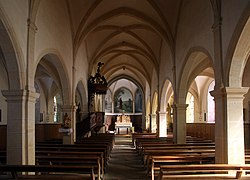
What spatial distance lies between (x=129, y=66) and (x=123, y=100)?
10956mm

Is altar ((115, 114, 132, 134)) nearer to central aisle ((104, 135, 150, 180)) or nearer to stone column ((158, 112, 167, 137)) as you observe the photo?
stone column ((158, 112, 167, 137))

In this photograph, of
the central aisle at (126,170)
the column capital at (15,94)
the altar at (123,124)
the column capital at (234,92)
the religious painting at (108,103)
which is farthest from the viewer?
the religious painting at (108,103)

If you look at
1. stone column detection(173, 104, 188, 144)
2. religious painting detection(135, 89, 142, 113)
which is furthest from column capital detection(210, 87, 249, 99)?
religious painting detection(135, 89, 142, 113)

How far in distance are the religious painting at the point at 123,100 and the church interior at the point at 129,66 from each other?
10.9m

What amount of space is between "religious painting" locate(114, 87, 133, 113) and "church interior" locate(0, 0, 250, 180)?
35.8ft

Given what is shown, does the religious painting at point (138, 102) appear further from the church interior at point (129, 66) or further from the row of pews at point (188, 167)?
the row of pews at point (188, 167)

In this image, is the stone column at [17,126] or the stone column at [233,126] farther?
the stone column at [17,126]

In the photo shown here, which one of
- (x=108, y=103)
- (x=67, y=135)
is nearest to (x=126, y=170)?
(x=67, y=135)

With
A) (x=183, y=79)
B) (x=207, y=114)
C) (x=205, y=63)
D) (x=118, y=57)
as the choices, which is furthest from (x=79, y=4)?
(x=207, y=114)

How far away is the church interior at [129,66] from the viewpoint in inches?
291

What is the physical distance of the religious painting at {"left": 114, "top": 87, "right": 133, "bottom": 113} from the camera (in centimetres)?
3788

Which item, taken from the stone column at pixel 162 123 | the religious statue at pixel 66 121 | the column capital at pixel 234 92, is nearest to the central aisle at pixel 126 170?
the religious statue at pixel 66 121

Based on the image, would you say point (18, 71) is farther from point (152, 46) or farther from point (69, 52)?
point (152, 46)

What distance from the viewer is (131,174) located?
33.2ft
